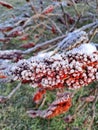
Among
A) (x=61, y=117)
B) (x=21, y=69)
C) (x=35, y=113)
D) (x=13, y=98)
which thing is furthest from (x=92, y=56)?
(x=13, y=98)

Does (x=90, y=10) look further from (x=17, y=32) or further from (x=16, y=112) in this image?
(x=16, y=112)

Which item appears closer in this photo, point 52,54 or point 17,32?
point 52,54

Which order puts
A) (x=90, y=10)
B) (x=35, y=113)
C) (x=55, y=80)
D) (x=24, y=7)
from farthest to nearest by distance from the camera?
(x=24, y=7)
(x=90, y=10)
(x=35, y=113)
(x=55, y=80)

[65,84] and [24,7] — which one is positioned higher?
[65,84]

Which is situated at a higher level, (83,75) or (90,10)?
(83,75)

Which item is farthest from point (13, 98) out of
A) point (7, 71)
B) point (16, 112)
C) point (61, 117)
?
point (7, 71)

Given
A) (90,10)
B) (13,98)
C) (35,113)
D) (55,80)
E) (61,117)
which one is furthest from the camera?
(90,10)

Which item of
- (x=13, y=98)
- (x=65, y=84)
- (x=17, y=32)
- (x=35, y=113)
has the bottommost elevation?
(x=13, y=98)

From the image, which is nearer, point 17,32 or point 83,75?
point 83,75

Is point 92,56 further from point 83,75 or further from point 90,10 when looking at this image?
point 90,10
